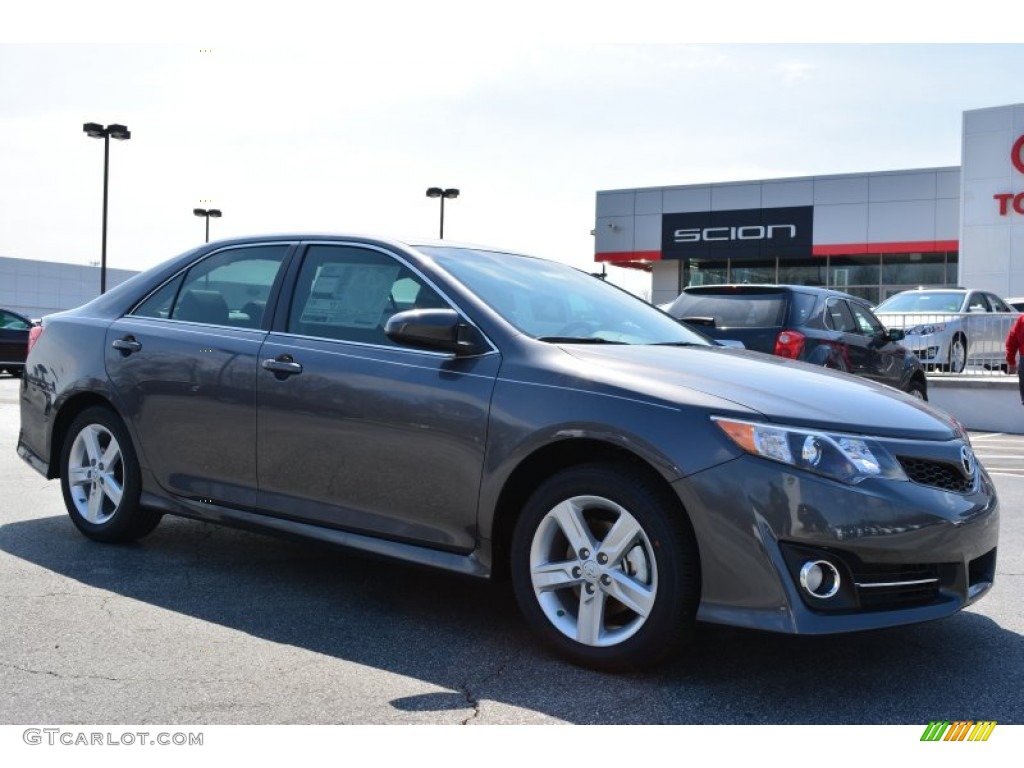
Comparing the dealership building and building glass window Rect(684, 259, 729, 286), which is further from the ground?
the dealership building

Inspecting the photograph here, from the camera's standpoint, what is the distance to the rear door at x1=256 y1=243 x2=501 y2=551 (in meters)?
4.23

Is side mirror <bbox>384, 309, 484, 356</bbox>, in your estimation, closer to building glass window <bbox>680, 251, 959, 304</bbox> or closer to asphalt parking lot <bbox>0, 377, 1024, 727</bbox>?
asphalt parking lot <bbox>0, 377, 1024, 727</bbox>

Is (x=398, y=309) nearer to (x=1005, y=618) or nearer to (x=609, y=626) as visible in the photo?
(x=609, y=626)

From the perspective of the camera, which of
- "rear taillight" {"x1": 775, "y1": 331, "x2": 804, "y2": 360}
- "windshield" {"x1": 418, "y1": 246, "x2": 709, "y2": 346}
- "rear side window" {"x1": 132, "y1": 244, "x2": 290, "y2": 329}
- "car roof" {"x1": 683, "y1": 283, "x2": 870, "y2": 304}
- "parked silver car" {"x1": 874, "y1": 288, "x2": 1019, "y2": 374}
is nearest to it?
"windshield" {"x1": 418, "y1": 246, "x2": 709, "y2": 346}

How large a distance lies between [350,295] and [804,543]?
7.46 feet

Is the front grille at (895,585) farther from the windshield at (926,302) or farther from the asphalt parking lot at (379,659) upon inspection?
the windshield at (926,302)

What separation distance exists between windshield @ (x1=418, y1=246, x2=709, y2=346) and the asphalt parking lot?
1.21 metres

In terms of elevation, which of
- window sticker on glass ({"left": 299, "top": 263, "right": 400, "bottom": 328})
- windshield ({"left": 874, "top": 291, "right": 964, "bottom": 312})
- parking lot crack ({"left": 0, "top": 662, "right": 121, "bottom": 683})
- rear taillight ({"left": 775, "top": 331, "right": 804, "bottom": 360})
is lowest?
parking lot crack ({"left": 0, "top": 662, "right": 121, "bottom": 683})

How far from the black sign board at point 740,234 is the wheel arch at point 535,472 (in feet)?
115

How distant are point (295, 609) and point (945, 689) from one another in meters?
2.51

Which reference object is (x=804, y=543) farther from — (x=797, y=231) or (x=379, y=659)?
(x=797, y=231)

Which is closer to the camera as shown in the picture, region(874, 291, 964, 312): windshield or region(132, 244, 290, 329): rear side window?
region(132, 244, 290, 329): rear side window

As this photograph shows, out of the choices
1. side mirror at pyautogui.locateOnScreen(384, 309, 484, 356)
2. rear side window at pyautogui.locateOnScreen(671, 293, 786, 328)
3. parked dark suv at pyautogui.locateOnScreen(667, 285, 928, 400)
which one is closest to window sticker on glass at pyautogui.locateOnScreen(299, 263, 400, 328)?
side mirror at pyautogui.locateOnScreen(384, 309, 484, 356)

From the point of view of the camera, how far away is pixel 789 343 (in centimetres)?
1019
